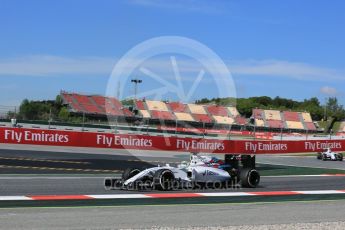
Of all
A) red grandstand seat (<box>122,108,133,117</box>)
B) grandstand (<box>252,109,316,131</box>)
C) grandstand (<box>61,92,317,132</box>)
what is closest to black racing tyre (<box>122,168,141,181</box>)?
grandstand (<box>61,92,317,132</box>)

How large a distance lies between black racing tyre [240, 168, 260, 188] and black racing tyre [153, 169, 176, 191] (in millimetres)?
2268

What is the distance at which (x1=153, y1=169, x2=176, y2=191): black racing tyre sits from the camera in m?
12.1

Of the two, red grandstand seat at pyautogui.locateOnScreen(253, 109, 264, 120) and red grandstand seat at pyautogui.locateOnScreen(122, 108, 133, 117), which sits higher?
red grandstand seat at pyautogui.locateOnScreen(253, 109, 264, 120)

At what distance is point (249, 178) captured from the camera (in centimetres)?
1372

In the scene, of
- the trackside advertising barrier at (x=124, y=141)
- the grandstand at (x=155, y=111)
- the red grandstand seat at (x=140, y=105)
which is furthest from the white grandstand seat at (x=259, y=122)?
the trackside advertising barrier at (x=124, y=141)

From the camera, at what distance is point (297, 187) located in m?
14.3

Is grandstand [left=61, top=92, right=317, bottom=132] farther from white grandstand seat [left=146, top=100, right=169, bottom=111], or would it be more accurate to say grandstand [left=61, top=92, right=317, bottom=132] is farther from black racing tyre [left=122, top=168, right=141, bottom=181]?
black racing tyre [left=122, top=168, right=141, bottom=181]

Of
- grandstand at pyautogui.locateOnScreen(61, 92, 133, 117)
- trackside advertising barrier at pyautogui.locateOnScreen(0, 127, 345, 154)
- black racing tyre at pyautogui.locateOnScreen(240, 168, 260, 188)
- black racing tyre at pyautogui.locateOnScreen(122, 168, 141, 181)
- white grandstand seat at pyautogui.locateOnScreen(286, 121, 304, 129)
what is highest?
grandstand at pyautogui.locateOnScreen(61, 92, 133, 117)

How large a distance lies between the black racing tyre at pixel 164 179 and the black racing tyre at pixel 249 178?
2.27m

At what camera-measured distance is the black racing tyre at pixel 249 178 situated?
13715mm

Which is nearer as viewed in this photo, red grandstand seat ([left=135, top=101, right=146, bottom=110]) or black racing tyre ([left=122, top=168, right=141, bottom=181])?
black racing tyre ([left=122, top=168, right=141, bottom=181])

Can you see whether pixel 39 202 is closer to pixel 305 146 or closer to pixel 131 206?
pixel 131 206

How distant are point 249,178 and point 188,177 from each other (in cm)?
181

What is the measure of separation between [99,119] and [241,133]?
9960mm
